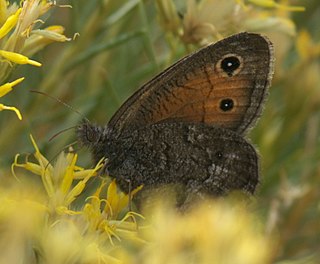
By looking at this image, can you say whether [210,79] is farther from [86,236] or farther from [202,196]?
[86,236]

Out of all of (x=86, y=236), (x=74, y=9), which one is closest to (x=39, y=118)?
(x=74, y=9)

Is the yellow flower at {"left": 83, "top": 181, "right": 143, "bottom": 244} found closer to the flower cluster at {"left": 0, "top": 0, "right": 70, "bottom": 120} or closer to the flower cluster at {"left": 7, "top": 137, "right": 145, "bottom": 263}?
the flower cluster at {"left": 7, "top": 137, "right": 145, "bottom": 263}

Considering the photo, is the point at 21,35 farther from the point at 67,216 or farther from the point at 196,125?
the point at 196,125

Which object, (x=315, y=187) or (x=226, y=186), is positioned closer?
(x=226, y=186)

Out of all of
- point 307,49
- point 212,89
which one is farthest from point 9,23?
point 307,49

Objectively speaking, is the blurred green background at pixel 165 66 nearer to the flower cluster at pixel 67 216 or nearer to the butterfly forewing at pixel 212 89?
the butterfly forewing at pixel 212 89

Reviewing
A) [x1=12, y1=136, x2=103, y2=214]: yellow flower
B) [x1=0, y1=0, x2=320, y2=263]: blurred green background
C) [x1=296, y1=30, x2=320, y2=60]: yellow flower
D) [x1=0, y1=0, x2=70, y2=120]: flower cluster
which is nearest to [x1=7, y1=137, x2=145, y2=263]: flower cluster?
[x1=12, y1=136, x2=103, y2=214]: yellow flower

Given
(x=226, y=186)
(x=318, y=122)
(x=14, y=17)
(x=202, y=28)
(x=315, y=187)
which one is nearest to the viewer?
(x=14, y=17)
